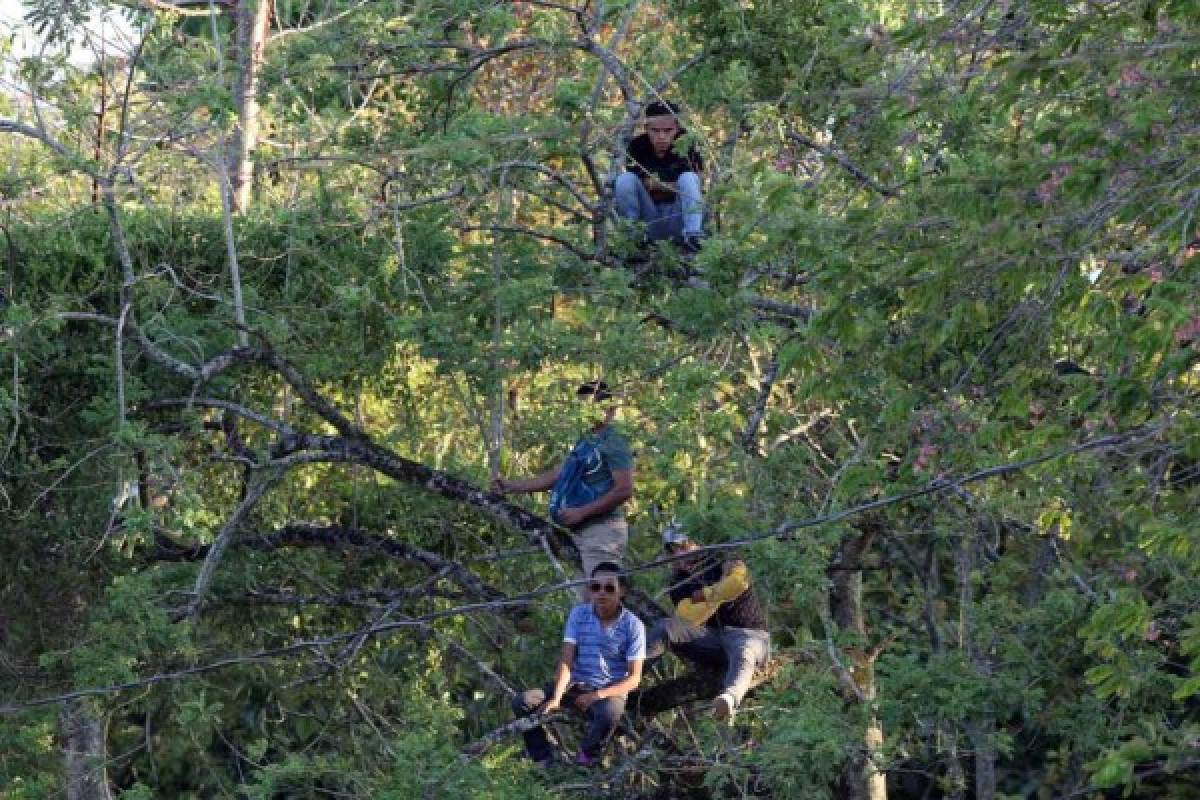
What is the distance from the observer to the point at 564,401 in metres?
12.3

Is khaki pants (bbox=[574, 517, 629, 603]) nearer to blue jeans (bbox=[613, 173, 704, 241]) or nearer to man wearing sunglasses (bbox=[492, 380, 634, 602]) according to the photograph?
man wearing sunglasses (bbox=[492, 380, 634, 602])

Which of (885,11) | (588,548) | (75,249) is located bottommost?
(588,548)

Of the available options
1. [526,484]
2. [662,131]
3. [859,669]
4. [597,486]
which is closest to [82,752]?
[526,484]

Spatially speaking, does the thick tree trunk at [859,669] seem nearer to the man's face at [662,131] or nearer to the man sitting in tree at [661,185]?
the man sitting in tree at [661,185]

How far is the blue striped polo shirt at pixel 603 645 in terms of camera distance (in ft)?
38.9

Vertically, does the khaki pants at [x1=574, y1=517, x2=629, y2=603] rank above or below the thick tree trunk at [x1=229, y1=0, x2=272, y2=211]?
below

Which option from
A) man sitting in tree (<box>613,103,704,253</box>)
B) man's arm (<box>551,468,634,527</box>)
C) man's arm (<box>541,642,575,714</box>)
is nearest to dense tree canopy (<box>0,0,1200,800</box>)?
man sitting in tree (<box>613,103,704,253</box>)

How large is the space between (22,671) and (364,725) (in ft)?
6.00

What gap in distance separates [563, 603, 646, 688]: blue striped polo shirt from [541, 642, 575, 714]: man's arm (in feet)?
0.11

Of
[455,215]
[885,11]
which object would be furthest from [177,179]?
[885,11]

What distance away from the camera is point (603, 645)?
11852 millimetres

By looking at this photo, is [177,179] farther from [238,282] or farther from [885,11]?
[885,11]

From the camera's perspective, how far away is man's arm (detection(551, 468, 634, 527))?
39.7 feet

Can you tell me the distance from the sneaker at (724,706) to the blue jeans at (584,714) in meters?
0.43
